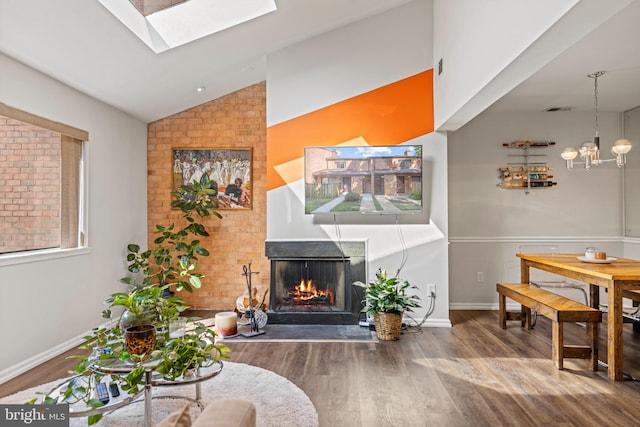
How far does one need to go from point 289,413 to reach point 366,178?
261cm

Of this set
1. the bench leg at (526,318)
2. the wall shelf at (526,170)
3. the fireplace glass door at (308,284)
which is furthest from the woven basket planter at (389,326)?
the wall shelf at (526,170)

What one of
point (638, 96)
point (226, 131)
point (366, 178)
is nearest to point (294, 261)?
point (366, 178)

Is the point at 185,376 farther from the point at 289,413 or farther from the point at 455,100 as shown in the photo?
the point at 455,100

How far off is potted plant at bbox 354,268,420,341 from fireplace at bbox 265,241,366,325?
34 centimetres

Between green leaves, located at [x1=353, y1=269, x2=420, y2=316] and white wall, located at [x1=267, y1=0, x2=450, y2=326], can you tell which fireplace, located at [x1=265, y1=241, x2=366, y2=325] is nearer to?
white wall, located at [x1=267, y1=0, x2=450, y2=326]

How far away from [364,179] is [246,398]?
254 cm

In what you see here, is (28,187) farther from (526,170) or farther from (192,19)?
(526,170)

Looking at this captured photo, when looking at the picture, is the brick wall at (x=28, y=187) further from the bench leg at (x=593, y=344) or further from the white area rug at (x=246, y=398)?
the bench leg at (x=593, y=344)

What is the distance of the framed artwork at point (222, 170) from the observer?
17.6ft

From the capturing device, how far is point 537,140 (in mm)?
5375

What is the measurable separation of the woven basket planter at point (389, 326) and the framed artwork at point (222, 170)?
2.34 metres

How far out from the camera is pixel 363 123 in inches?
182

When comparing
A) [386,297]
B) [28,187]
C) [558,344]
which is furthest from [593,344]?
[28,187]

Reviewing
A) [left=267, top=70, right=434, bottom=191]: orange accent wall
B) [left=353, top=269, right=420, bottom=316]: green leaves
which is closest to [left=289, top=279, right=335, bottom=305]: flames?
[left=353, top=269, right=420, bottom=316]: green leaves
